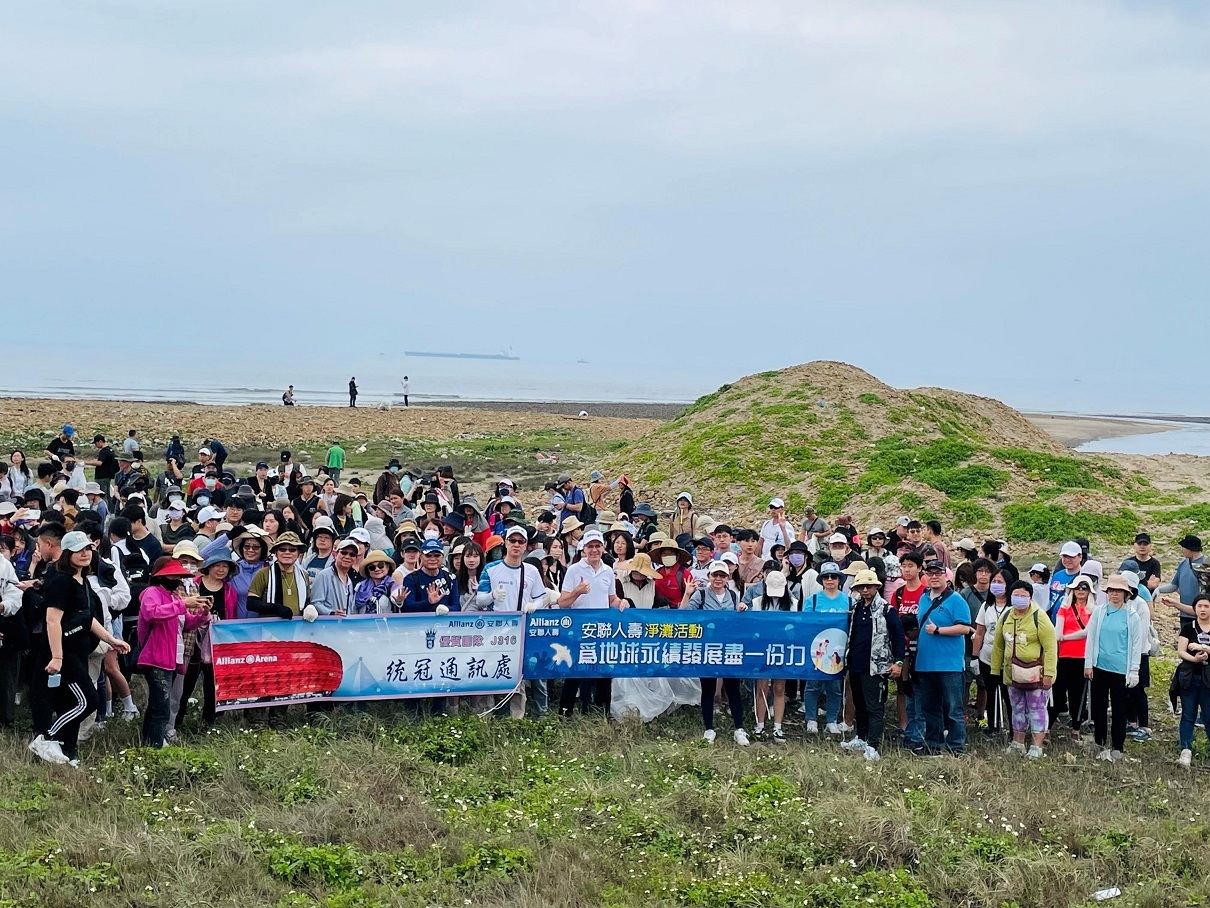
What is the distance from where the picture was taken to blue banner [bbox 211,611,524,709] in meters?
9.42

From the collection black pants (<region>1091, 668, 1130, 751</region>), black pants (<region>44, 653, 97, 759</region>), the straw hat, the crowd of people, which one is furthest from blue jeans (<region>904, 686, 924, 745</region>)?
black pants (<region>44, 653, 97, 759</region>)

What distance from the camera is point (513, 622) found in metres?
10.2

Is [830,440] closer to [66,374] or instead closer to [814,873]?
[814,873]

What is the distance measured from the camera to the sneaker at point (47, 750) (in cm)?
844

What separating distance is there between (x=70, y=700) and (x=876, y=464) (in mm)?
20479

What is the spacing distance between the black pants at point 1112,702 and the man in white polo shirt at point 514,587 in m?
5.29

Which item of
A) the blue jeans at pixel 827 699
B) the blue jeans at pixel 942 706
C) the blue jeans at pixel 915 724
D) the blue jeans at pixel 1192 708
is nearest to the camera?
the blue jeans at pixel 1192 708

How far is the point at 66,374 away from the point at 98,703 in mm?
124104

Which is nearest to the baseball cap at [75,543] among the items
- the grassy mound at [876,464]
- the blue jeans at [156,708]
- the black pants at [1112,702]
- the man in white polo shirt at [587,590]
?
the blue jeans at [156,708]

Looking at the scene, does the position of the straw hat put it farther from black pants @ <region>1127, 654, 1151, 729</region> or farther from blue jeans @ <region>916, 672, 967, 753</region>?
black pants @ <region>1127, 654, 1151, 729</region>

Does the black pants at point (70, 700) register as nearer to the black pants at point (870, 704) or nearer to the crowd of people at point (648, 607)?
the crowd of people at point (648, 607)

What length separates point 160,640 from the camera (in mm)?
8883

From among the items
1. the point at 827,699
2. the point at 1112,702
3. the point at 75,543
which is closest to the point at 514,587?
the point at 827,699

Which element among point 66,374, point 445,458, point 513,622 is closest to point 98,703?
point 513,622
